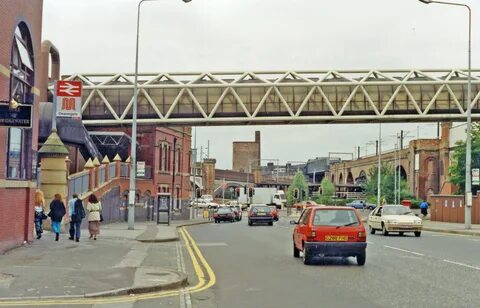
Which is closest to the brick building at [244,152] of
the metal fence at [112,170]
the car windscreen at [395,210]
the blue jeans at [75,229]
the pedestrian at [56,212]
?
the metal fence at [112,170]

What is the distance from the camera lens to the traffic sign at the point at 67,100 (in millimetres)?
24869

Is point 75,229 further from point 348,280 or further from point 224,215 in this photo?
point 224,215

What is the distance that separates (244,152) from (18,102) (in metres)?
143

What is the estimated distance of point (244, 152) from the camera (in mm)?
158875

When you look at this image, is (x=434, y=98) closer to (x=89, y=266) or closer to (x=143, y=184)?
(x=143, y=184)

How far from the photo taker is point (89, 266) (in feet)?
48.1

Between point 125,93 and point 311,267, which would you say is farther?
point 125,93

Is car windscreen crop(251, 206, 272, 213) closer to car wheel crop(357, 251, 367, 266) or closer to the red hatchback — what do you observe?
the red hatchback

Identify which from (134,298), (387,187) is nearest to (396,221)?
(134,298)

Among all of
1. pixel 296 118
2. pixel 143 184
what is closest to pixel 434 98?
pixel 296 118

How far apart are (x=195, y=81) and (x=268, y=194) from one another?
148 ft

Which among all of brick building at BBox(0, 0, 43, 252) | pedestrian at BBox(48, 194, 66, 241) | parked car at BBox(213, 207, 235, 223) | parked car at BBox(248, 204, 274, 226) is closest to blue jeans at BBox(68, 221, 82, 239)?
pedestrian at BBox(48, 194, 66, 241)

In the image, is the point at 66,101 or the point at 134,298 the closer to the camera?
the point at 134,298

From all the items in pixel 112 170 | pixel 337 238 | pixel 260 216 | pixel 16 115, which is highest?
pixel 16 115
